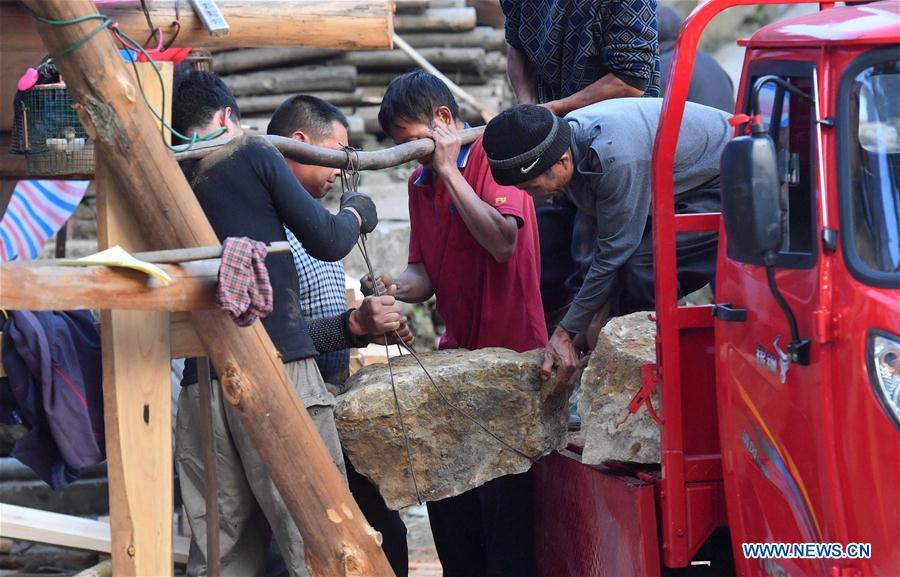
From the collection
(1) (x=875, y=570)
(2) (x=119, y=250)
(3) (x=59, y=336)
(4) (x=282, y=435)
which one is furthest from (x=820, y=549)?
(3) (x=59, y=336)

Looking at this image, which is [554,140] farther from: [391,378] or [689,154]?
[391,378]

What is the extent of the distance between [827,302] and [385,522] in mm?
2352

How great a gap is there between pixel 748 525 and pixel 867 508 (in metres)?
0.61

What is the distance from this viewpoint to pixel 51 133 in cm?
374

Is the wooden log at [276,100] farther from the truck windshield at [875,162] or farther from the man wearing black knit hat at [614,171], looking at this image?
the truck windshield at [875,162]

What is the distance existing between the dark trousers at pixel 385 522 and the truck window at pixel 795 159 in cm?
213

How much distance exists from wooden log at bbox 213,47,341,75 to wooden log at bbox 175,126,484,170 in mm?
5436

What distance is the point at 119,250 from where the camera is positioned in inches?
117

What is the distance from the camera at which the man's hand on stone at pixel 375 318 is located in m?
4.12

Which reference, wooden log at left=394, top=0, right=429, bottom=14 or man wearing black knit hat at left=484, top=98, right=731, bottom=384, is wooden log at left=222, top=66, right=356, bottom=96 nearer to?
wooden log at left=394, top=0, right=429, bottom=14

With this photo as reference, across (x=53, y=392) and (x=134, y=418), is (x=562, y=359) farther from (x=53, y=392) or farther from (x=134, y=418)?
(x=53, y=392)

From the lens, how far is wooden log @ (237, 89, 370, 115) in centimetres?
962

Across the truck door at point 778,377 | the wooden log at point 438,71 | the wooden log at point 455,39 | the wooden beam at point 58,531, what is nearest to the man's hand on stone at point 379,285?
the truck door at point 778,377

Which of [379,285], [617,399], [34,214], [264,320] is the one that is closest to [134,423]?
[264,320]
